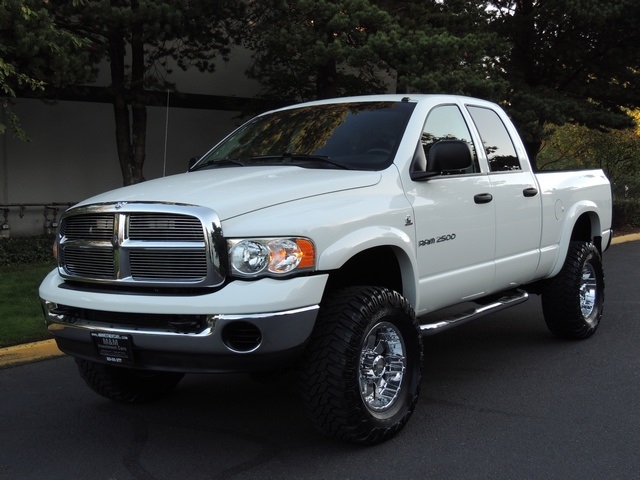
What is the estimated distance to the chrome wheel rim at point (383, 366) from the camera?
14.0 feet

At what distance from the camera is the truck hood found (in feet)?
12.9

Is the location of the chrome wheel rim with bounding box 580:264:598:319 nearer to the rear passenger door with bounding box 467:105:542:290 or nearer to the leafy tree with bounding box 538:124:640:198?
the rear passenger door with bounding box 467:105:542:290

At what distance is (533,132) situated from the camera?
1473 centimetres

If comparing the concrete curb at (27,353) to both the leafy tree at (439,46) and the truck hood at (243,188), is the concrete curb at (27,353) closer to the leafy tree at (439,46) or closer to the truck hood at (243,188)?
the truck hood at (243,188)

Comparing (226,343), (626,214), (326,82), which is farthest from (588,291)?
(626,214)

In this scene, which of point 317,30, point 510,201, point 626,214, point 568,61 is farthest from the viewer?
point 626,214

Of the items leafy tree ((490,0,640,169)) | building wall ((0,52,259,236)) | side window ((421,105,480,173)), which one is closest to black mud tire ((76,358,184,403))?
side window ((421,105,480,173))

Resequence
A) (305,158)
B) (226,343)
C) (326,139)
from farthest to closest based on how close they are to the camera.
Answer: (326,139) < (305,158) < (226,343)

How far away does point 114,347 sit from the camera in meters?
3.95

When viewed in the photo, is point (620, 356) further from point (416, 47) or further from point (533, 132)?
point (533, 132)

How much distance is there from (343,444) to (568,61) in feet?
51.2

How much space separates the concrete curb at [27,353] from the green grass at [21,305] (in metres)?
0.14

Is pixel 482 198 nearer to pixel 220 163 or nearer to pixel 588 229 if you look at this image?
pixel 220 163

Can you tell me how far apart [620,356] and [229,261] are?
154 inches
